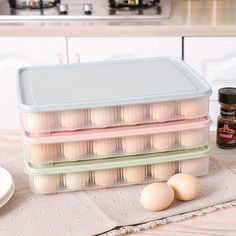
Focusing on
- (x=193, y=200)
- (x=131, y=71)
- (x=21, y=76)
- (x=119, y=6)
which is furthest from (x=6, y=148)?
(x=119, y=6)

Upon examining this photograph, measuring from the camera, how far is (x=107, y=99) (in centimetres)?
108

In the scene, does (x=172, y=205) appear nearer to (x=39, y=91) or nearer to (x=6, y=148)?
(x=39, y=91)

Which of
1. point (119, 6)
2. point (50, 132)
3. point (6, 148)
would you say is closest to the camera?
point (50, 132)

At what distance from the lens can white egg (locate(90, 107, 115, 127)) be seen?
3.55ft

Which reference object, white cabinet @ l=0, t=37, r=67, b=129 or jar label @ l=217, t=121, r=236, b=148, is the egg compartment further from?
white cabinet @ l=0, t=37, r=67, b=129

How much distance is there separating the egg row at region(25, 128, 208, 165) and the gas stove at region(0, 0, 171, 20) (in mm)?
1311

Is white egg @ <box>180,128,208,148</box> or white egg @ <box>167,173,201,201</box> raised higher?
white egg @ <box>180,128,208,148</box>

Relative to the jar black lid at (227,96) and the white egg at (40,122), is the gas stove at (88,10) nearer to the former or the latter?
the jar black lid at (227,96)

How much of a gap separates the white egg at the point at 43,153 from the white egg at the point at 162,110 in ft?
0.62

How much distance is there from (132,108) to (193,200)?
0.67 ft

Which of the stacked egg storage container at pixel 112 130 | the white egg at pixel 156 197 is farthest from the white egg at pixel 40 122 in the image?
the white egg at pixel 156 197

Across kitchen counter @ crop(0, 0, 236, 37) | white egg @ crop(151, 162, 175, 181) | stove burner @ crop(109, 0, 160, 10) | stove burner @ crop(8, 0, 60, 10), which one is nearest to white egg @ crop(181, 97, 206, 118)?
white egg @ crop(151, 162, 175, 181)

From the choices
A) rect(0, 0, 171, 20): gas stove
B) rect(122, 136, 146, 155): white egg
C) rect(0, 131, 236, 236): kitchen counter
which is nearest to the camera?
rect(0, 131, 236, 236): kitchen counter

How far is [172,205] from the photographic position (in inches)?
43.0
